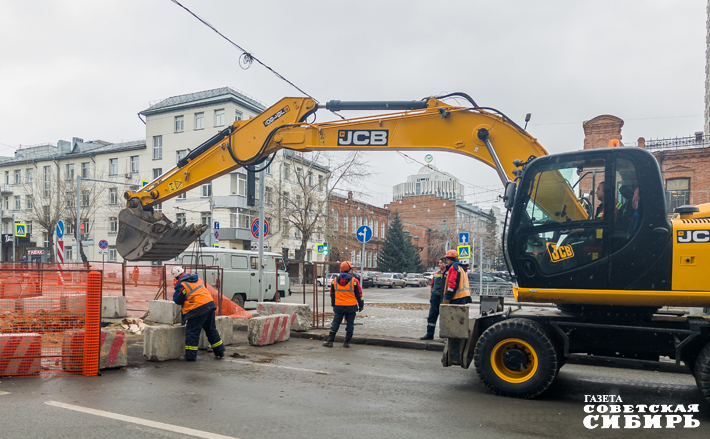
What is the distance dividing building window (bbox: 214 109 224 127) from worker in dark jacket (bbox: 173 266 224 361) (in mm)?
38662

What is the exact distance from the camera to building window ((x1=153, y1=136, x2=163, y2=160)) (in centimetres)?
4838

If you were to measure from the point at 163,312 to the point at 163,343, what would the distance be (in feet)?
14.3

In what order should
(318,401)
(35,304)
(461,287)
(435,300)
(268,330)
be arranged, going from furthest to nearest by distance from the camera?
(435,300) → (268,330) → (461,287) → (35,304) → (318,401)

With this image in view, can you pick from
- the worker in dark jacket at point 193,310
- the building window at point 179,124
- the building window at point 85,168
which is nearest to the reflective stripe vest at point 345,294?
the worker in dark jacket at point 193,310

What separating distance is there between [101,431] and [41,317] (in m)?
→ 3.89

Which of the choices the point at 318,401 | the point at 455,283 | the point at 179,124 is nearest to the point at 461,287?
the point at 455,283

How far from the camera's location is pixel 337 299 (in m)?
11.0

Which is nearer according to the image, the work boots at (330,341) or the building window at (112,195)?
the work boots at (330,341)

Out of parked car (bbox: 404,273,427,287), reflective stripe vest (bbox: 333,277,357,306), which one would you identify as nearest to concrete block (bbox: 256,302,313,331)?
reflective stripe vest (bbox: 333,277,357,306)

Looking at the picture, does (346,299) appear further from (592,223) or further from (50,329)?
(592,223)

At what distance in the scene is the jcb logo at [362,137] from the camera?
9.20 metres

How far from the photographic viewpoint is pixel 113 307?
14227mm

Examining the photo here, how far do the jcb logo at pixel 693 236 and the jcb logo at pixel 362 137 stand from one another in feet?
15.6

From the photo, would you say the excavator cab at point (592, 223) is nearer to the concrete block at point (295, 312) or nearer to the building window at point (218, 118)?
the concrete block at point (295, 312)
